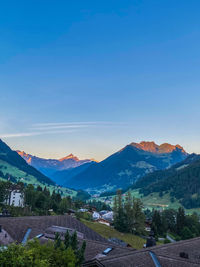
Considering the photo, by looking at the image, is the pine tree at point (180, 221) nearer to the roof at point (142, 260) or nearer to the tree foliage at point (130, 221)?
the tree foliage at point (130, 221)

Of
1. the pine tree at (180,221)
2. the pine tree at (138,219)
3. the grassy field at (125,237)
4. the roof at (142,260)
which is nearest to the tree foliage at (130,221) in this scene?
the pine tree at (138,219)

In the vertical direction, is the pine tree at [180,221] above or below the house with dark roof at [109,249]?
below

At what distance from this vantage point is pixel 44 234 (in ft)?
177

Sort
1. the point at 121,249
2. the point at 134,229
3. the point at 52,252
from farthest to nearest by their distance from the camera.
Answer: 1. the point at 134,229
2. the point at 121,249
3. the point at 52,252

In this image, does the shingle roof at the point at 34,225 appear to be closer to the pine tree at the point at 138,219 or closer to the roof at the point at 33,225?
the roof at the point at 33,225

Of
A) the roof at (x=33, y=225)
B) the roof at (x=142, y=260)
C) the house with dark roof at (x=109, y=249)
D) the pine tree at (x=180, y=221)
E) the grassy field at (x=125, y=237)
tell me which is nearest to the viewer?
the roof at (x=142, y=260)

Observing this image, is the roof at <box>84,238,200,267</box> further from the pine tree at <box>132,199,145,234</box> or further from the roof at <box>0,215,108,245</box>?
the pine tree at <box>132,199,145,234</box>

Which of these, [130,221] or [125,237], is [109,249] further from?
[130,221]

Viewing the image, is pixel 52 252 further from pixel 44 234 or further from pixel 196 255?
pixel 44 234

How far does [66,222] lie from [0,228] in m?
22.8

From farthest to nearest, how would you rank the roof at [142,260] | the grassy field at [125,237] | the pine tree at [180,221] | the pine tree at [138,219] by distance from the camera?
the pine tree at [180,221], the pine tree at [138,219], the grassy field at [125,237], the roof at [142,260]

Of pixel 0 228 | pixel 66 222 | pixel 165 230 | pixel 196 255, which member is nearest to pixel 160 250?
pixel 196 255

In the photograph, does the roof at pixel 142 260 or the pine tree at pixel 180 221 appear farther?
the pine tree at pixel 180 221

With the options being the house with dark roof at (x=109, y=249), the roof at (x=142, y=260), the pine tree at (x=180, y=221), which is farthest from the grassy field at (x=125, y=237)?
the roof at (x=142, y=260)
